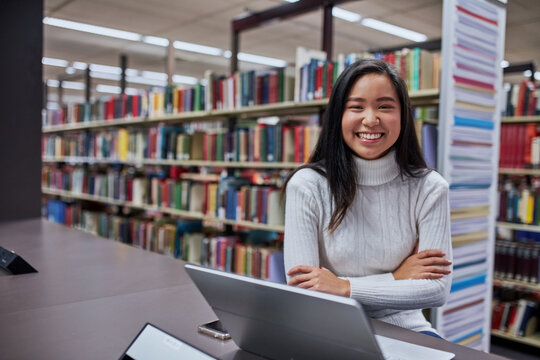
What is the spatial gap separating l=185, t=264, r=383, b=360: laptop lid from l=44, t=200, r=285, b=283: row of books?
5.93 ft

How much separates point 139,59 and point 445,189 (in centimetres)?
790

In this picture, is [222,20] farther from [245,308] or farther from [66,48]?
[245,308]

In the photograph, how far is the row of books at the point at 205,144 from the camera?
323cm

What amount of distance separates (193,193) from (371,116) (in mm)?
2861

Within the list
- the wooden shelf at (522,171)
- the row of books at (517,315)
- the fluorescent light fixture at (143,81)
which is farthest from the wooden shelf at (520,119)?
the fluorescent light fixture at (143,81)

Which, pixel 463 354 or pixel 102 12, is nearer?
pixel 463 354

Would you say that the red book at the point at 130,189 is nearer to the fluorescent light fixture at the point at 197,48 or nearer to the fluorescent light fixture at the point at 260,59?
the fluorescent light fixture at the point at 197,48

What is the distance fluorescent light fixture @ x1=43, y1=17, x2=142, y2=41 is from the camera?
6352 mm

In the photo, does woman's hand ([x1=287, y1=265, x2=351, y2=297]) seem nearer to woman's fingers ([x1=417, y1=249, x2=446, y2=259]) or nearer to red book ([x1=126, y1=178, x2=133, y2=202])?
woman's fingers ([x1=417, y1=249, x2=446, y2=259])

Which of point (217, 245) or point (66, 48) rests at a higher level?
A: point (66, 48)

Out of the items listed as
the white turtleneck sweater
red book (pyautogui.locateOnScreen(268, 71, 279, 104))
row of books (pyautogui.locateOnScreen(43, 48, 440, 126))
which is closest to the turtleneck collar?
the white turtleneck sweater

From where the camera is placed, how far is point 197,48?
7.68 m

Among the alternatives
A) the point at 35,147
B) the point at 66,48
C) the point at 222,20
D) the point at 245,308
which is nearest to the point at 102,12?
the point at 222,20

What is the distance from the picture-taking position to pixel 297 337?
72 centimetres
